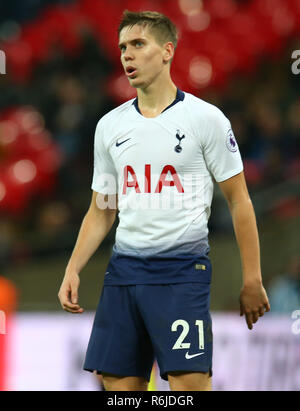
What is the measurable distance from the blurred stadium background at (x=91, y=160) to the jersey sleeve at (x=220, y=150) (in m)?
1.69

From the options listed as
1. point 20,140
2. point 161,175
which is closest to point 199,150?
point 161,175

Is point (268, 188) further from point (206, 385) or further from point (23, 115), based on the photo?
point (206, 385)

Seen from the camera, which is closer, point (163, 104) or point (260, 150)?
point (163, 104)

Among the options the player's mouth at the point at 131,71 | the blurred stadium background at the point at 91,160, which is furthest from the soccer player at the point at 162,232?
the blurred stadium background at the point at 91,160

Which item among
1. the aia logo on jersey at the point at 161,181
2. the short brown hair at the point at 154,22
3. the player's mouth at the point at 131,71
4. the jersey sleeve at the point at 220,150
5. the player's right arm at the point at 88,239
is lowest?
the player's right arm at the point at 88,239

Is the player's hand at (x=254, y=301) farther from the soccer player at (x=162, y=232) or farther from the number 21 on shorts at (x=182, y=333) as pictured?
the number 21 on shorts at (x=182, y=333)

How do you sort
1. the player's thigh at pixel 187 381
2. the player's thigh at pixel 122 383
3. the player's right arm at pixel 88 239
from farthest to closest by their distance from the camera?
the player's right arm at pixel 88 239
the player's thigh at pixel 122 383
the player's thigh at pixel 187 381

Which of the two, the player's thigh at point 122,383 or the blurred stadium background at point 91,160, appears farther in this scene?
the blurred stadium background at point 91,160

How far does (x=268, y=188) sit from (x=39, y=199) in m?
2.21

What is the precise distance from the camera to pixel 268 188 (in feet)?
22.8

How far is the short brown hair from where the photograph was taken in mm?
2908

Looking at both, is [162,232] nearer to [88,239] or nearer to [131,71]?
[88,239]

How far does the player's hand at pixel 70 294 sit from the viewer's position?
2.91 meters

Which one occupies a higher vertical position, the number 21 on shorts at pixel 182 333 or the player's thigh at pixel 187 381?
the number 21 on shorts at pixel 182 333
